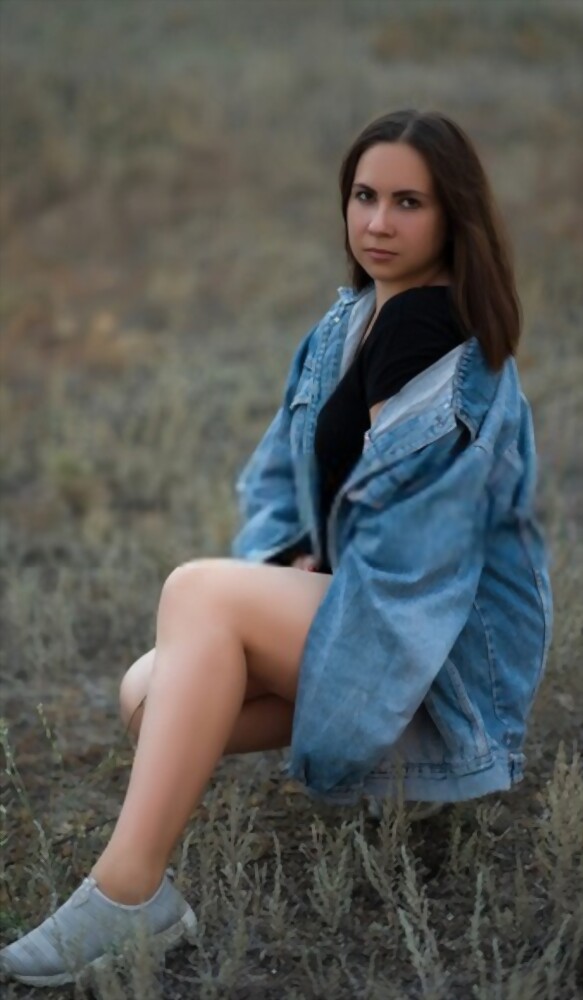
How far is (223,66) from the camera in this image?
38.7 feet

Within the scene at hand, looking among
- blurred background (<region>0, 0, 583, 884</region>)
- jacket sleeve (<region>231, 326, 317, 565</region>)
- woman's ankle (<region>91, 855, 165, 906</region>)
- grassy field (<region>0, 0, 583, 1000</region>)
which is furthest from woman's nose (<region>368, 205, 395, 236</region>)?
woman's ankle (<region>91, 855, 165, 906</region>)

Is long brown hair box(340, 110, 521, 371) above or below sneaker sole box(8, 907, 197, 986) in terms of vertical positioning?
above

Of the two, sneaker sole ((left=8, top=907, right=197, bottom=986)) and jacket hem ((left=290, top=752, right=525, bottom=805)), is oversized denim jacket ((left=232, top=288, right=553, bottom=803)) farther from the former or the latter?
sneaker sole ((left=8, top=907, right=197, bottom=986))

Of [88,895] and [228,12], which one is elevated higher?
[228,12]

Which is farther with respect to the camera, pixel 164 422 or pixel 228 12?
pixel 228 12

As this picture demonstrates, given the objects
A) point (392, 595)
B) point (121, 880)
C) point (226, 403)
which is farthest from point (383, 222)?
point (226, 403)

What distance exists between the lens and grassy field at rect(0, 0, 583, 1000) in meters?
2.43

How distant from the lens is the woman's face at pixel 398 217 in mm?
2352

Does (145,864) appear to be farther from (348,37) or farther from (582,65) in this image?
(348,37)

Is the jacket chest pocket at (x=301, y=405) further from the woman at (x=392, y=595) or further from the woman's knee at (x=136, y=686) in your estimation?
the woman's knee at (x=136, y=686)

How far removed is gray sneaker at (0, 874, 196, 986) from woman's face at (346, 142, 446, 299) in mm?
1121

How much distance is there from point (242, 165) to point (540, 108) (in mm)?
2275

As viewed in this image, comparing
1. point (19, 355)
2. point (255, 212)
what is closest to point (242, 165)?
point (255, 212)

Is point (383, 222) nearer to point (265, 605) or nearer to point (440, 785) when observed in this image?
point (265, 605)
